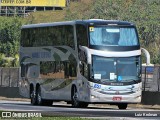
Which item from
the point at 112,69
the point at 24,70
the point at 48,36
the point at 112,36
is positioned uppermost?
the point at 48,36

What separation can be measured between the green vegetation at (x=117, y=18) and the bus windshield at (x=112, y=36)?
82.1m

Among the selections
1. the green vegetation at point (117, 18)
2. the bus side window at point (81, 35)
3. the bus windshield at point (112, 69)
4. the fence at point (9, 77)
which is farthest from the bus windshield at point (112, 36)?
the green vegetation at point (117, 18)

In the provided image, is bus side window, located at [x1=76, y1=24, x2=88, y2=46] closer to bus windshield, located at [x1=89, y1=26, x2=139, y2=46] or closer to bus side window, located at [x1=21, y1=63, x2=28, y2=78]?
bus windshield, located at [x1=89, y1=26, x2=139, y2=46]

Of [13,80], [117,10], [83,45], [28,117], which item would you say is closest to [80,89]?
[83,45]

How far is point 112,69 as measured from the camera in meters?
39.8

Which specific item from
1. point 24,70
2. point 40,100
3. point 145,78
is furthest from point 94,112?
point 24,70

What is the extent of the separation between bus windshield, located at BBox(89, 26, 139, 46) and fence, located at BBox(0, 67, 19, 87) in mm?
19136

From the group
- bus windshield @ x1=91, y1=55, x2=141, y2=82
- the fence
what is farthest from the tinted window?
the fence

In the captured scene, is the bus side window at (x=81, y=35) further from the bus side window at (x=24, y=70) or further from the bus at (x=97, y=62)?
the bus side window at (x=24, y=70)

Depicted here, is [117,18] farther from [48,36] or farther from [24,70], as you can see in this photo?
[48,36]

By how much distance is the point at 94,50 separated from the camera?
39.7 meters

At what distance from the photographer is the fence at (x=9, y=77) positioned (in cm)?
5884

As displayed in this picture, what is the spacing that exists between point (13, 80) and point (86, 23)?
19.5m

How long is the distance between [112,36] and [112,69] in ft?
5.16
